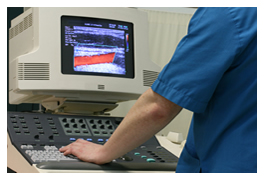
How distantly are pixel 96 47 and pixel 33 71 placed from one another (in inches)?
12.7

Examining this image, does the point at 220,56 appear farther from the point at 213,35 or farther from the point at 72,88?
the point at 72,88

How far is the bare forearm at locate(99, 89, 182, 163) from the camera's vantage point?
0.78m

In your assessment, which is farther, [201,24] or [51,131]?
A: [51,131]

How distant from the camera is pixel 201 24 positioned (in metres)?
0.74

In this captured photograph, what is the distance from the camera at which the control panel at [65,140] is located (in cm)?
101

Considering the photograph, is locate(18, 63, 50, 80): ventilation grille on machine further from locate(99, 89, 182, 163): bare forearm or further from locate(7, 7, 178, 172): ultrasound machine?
locate(99, 89, 182, 163): bare forearm

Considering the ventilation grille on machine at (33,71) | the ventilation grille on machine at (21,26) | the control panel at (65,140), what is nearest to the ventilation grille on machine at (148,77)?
the control panel at (65,140)

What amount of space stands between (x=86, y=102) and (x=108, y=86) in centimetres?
16

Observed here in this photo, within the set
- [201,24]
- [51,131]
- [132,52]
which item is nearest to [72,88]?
[51,131]

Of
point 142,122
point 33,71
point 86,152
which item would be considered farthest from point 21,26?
point 142,122

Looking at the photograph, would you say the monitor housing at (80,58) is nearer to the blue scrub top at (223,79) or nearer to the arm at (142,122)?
the arm at (142,122)

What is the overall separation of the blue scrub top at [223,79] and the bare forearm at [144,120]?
39 mm

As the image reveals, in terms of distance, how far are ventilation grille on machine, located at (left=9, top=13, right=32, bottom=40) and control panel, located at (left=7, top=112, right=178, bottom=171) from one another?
55 cm

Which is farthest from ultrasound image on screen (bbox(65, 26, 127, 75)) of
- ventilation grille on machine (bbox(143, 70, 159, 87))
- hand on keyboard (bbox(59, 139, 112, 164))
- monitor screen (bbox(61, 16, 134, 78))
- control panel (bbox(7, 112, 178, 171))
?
hand on keyboard (bbox(59, 139, 112, 164))
